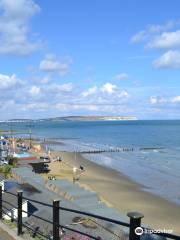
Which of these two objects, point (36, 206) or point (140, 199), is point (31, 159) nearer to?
point (140, 199)

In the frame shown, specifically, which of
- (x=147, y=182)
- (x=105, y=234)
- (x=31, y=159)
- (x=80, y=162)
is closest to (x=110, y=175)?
(x=147, y=182)

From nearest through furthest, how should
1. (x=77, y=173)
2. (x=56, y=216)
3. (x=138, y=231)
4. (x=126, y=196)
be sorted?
(x=138, y=231) < (x=56, y=216) < (x=126, y=196) < (x=77, y=173)

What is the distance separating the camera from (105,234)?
13180 millimetres

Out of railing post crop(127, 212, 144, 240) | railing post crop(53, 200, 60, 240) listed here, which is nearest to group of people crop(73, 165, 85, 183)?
railing post crop(53, 200, 60, 240)

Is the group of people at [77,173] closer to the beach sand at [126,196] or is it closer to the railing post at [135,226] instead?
the beach sand at [126,196]

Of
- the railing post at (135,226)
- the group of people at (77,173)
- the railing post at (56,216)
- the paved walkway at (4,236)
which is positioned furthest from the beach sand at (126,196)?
the railing post at (135,226)

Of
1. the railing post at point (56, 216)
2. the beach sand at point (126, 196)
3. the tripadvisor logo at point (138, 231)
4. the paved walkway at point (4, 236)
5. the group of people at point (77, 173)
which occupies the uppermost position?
the tripadvisor logo at point (138, 231)

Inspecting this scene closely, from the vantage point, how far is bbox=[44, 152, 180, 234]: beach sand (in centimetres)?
2856

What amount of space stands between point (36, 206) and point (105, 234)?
4.39 m

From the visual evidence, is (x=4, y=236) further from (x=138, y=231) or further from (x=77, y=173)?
(x=77, y=173)

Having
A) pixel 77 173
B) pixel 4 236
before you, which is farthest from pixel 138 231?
pixel 77 173

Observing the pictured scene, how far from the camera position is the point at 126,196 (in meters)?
37.2

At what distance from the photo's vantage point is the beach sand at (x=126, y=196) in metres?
28.6

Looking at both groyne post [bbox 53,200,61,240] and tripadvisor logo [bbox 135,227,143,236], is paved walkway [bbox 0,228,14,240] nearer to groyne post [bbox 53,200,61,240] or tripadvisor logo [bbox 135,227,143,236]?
groyne post [bbox 53,200,61,240]
